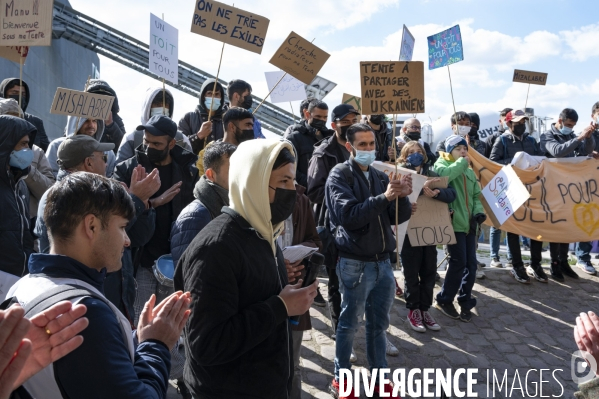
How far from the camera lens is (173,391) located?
15.9ft

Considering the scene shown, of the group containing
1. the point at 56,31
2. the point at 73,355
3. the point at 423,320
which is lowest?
the point at 423,320

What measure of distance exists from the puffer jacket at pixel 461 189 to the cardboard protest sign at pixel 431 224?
0.16 meters

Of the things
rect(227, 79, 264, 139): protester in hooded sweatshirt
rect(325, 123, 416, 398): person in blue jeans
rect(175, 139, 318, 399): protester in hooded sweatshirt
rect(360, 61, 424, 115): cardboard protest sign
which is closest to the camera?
rect(175, 139, 318, 399): protester in hooded sweatshirt

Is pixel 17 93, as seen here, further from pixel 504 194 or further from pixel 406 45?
pixel 504 194

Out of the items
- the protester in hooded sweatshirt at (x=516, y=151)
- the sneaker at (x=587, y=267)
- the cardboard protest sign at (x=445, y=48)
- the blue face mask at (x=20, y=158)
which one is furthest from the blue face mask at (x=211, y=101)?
the sneaker at (x=587, y=267)

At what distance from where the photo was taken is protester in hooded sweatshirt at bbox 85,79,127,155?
6.07 m

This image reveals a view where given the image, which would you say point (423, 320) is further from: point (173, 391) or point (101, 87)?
point (101, 87)

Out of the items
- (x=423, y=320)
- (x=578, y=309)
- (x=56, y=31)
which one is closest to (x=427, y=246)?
(x=423, y=320)

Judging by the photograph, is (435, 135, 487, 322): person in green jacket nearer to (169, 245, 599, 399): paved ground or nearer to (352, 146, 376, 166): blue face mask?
(169, 245, 599, 399): paved ground

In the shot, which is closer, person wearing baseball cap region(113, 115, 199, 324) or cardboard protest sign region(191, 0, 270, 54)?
person wearing baseball cap region(113, 115, 199, 324)

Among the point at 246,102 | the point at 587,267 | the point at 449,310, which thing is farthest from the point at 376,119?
the point at 587,267

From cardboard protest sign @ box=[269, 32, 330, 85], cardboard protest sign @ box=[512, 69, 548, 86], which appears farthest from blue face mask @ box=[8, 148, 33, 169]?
cardboard protest sign @ box=[512, 69, 548, 86]

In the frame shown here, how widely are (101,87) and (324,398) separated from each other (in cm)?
407

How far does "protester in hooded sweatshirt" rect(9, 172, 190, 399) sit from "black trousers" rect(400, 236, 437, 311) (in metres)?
4.70
